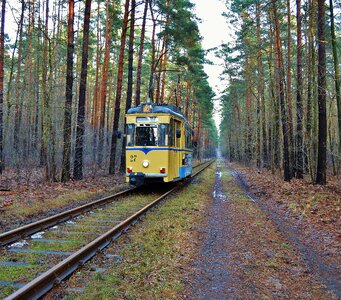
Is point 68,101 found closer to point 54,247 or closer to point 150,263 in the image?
point 54,247

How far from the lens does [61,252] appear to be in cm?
605

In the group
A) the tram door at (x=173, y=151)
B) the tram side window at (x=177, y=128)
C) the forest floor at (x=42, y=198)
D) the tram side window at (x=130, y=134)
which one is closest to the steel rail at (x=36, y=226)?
the forest floor at (x=42, y=198)

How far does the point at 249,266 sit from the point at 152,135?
8898 millimetres

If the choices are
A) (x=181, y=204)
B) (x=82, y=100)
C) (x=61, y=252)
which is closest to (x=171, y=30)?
(x=82, y=100)

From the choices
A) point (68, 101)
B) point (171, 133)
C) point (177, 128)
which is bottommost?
point (171, 133)

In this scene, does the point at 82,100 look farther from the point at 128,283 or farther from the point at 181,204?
the point at 128,283

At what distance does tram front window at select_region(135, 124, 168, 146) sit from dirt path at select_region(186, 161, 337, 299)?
17.7 ft

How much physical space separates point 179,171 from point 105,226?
26.6ft

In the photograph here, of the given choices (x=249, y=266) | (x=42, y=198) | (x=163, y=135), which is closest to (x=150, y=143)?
(x=163, y=135)

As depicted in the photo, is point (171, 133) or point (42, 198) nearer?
point (42, 198)

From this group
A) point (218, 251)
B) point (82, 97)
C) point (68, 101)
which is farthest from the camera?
point (82, 97)

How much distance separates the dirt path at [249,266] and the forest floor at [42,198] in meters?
4.56

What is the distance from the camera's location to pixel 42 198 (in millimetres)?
11531

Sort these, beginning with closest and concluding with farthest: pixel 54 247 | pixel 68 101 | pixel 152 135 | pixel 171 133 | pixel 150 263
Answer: pixel 150 263 → pixel 54 247 → pixel 152 135 → pixel 171 133 → pixel 68 101
